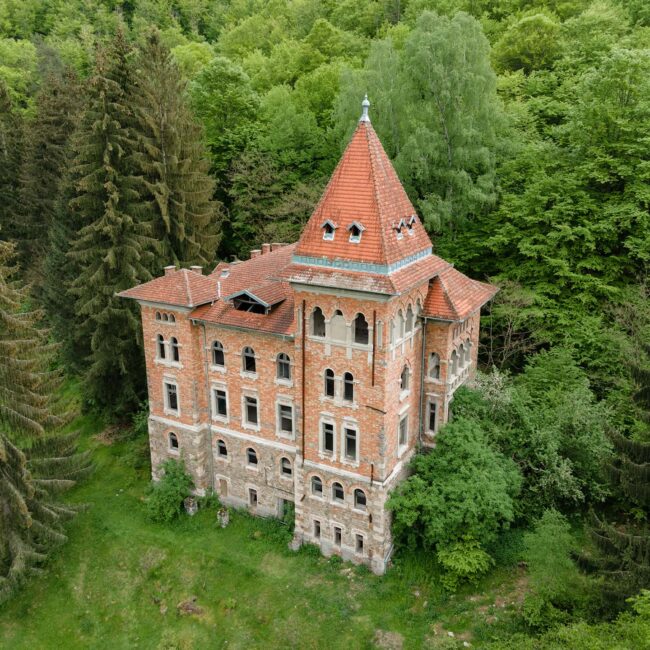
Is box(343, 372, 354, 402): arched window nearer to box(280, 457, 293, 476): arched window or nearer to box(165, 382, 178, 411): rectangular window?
box(280, 457, 293, 476): arched window

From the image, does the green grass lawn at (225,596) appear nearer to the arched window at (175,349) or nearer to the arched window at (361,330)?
the arched window at (175,349)

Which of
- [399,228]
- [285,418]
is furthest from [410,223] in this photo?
[285,418]

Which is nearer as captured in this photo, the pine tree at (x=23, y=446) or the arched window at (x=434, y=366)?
the pine tree at (x=23, y=446)

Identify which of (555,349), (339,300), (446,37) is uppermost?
(446,37)

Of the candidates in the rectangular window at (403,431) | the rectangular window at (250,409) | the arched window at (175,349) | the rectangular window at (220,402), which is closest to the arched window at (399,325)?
the rectangular window at (403,431)

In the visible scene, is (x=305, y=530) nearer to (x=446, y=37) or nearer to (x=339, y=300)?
(x=339, y=300)

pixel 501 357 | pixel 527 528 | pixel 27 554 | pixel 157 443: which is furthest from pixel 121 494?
pixel 501 357

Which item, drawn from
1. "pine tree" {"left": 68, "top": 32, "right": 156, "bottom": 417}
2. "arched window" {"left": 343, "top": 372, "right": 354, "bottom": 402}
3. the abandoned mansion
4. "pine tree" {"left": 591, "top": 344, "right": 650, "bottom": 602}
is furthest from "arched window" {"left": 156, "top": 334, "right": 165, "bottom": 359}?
"pine tree" {"left": 591, "top": 344, "right": 650, "bottom": 602}
